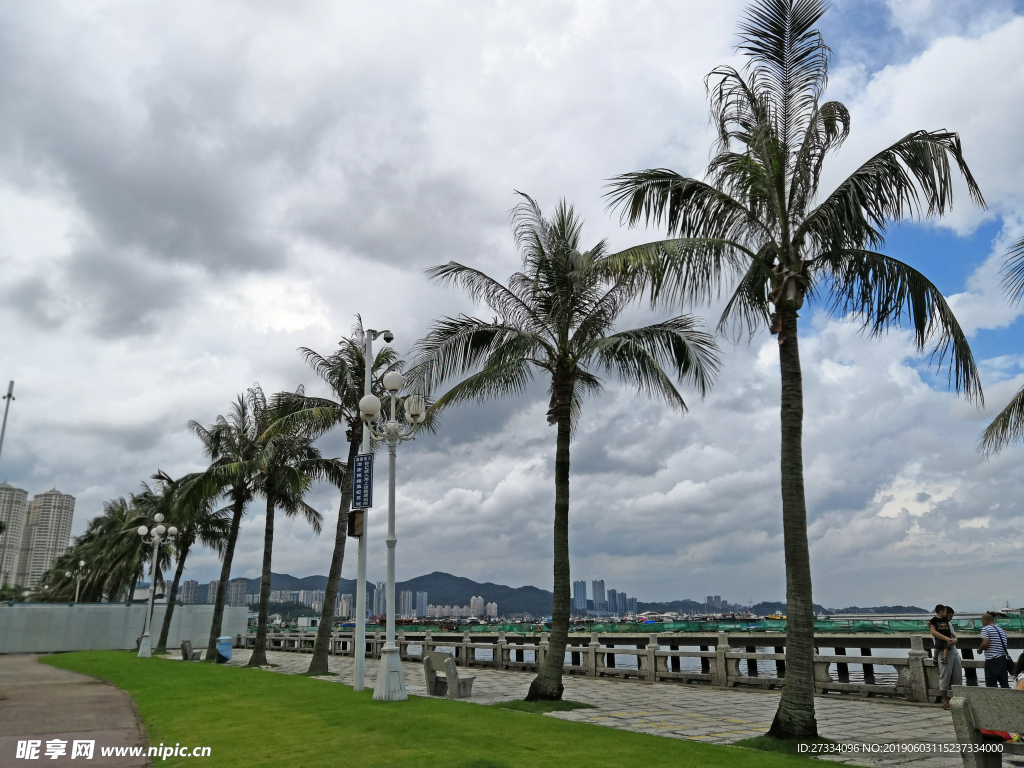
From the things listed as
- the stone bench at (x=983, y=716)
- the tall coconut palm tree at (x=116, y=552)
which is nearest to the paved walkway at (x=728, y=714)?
the stone bench at (x=983, y=716)

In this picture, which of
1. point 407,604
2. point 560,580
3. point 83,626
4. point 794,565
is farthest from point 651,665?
point 407,604

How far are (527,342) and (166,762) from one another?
947 centimetres

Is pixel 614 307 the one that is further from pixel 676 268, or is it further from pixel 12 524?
pixel 12 524

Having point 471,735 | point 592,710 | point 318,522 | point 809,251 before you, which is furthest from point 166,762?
point 318,522

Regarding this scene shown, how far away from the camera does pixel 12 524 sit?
118625 millimetres

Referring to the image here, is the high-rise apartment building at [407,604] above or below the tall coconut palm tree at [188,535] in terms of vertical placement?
below

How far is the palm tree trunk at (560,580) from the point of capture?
1410 centimetres

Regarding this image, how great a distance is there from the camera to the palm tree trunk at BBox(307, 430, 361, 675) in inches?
898

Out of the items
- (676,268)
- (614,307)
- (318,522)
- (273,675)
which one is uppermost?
(614,307)

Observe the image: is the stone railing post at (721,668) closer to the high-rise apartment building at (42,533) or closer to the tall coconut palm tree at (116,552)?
the tall coconut palm tree at (116,552)

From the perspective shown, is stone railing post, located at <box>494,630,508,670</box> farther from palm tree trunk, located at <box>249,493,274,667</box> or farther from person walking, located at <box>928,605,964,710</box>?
person walking, located at <box>928,605,964,710</box>

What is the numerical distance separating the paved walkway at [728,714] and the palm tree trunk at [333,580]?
4.80 metres

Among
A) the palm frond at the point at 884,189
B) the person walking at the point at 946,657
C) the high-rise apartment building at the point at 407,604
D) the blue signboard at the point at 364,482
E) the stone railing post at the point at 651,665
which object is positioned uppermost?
the palm frond at the point at 884,189

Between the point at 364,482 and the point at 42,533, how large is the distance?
15876 cm
